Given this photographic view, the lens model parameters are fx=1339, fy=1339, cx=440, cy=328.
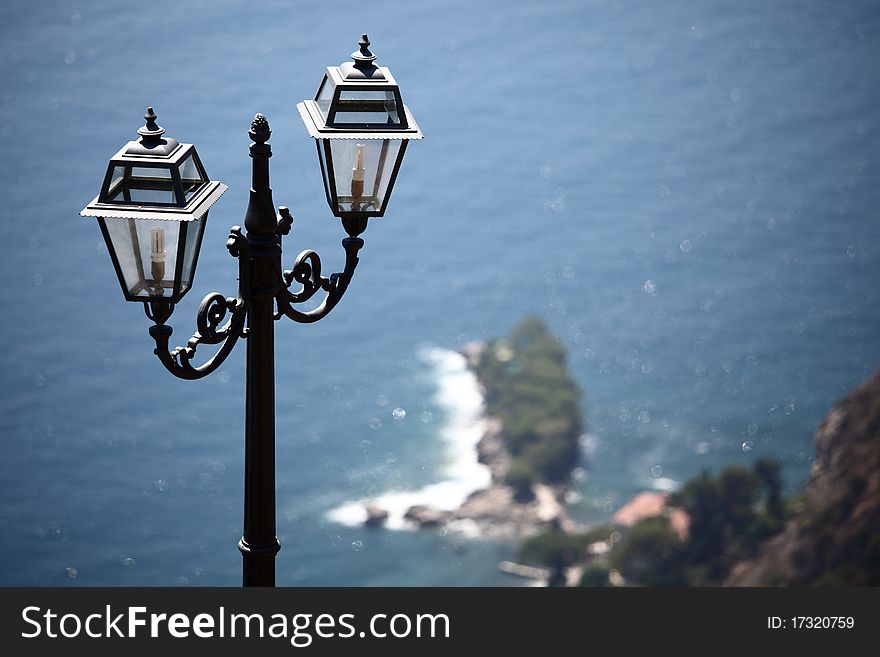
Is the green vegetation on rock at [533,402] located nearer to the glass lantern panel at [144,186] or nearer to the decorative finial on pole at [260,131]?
the decorative finial on pole at [260,131]

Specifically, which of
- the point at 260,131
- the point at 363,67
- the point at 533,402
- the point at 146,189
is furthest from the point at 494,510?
the point at 146,189

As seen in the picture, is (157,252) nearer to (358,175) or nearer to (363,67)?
(358,175)

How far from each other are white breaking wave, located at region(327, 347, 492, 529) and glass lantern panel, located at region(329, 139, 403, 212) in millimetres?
69396

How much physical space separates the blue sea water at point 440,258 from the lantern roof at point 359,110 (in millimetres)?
63843

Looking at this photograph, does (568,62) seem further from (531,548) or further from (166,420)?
(531,548)

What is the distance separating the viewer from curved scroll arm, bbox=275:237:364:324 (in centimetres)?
653

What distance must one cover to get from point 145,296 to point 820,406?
86534mm

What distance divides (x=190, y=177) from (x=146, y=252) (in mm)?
404

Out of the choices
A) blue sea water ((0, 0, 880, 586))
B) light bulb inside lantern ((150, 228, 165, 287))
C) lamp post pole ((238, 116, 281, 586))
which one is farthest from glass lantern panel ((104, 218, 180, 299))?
blue sea water ((0, 0, 880, 586))

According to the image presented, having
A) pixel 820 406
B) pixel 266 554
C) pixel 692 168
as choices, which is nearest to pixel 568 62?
pixel 692 168

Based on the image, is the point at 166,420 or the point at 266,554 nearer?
the point at 266,554

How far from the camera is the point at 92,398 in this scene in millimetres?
90312

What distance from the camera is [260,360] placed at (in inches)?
251

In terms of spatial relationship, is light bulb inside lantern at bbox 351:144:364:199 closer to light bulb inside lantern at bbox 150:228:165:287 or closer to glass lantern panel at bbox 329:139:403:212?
glass lantern panel at bbox 329:139:403:212
